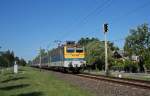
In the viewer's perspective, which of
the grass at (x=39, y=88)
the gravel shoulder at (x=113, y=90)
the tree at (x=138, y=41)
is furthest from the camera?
the tree at (x=138, y=41)

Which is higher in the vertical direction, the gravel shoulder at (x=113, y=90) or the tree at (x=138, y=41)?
the tree at (x=138, y=41)

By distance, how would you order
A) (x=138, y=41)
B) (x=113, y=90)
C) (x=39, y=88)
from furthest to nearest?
(x=138, y=41) < (x=39, y=88) < (x=113, y=90)

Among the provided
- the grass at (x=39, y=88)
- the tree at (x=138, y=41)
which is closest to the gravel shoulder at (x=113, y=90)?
the grass at (x=39, y=88)

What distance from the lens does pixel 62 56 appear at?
47.7 meters

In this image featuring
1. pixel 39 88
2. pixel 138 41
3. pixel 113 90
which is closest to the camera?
pixel 113 90

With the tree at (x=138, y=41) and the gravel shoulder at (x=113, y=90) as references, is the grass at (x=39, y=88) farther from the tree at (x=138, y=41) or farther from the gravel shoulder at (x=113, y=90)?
the tree at (x=138, y=41)

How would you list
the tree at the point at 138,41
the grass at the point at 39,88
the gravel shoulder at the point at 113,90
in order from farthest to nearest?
1. the tree at the point at 138,41
2. the grass at the point at 39,88
3. the gravel shoulder at the point at 113,90

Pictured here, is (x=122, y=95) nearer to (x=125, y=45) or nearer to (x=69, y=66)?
(x=69, y=66)

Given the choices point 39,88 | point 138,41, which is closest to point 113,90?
point 39,88

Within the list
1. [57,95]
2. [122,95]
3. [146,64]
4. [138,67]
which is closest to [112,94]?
[122,95]

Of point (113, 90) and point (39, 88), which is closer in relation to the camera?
point (113, 90)

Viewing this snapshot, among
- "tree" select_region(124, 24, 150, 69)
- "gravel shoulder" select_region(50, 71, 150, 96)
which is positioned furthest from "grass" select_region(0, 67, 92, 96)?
"tree" select_region(124, 24, 150, 69)

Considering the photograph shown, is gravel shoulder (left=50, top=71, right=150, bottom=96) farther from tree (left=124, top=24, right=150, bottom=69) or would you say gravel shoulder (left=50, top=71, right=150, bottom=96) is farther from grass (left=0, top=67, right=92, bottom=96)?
tree (left=124, top=24, right=150, bottom=69)

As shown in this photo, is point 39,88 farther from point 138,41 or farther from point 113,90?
point 138,41
